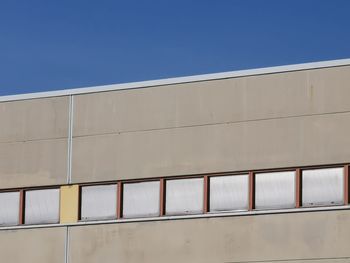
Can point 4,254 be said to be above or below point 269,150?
below

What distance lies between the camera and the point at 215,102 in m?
29.6

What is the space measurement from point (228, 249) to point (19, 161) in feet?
21.0

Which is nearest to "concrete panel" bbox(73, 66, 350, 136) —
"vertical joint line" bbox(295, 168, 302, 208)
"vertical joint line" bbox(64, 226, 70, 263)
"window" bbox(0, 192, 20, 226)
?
"vertical joint line" bbox(295, 168, 302, 208)

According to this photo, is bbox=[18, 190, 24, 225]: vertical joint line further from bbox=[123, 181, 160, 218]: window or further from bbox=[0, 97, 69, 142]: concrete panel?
bbox=[123, 181, 160, 218]: window

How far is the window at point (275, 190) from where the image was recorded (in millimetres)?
28406

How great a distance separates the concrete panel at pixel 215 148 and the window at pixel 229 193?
26 centimetres

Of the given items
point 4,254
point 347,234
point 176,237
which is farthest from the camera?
point 4,254

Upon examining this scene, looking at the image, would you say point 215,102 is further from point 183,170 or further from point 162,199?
point 162,199

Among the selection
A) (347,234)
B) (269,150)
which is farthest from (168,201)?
(347,234)

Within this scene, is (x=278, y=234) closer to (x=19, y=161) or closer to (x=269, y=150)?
(x=269, y=150)

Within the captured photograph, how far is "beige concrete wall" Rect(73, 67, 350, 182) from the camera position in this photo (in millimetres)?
28281

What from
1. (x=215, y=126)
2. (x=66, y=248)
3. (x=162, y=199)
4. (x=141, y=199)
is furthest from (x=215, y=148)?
(x=66, y=248)

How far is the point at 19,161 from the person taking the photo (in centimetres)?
3192

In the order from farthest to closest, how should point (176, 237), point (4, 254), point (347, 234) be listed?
point (4, 254) → point (176, 237) → point (347, 234)
